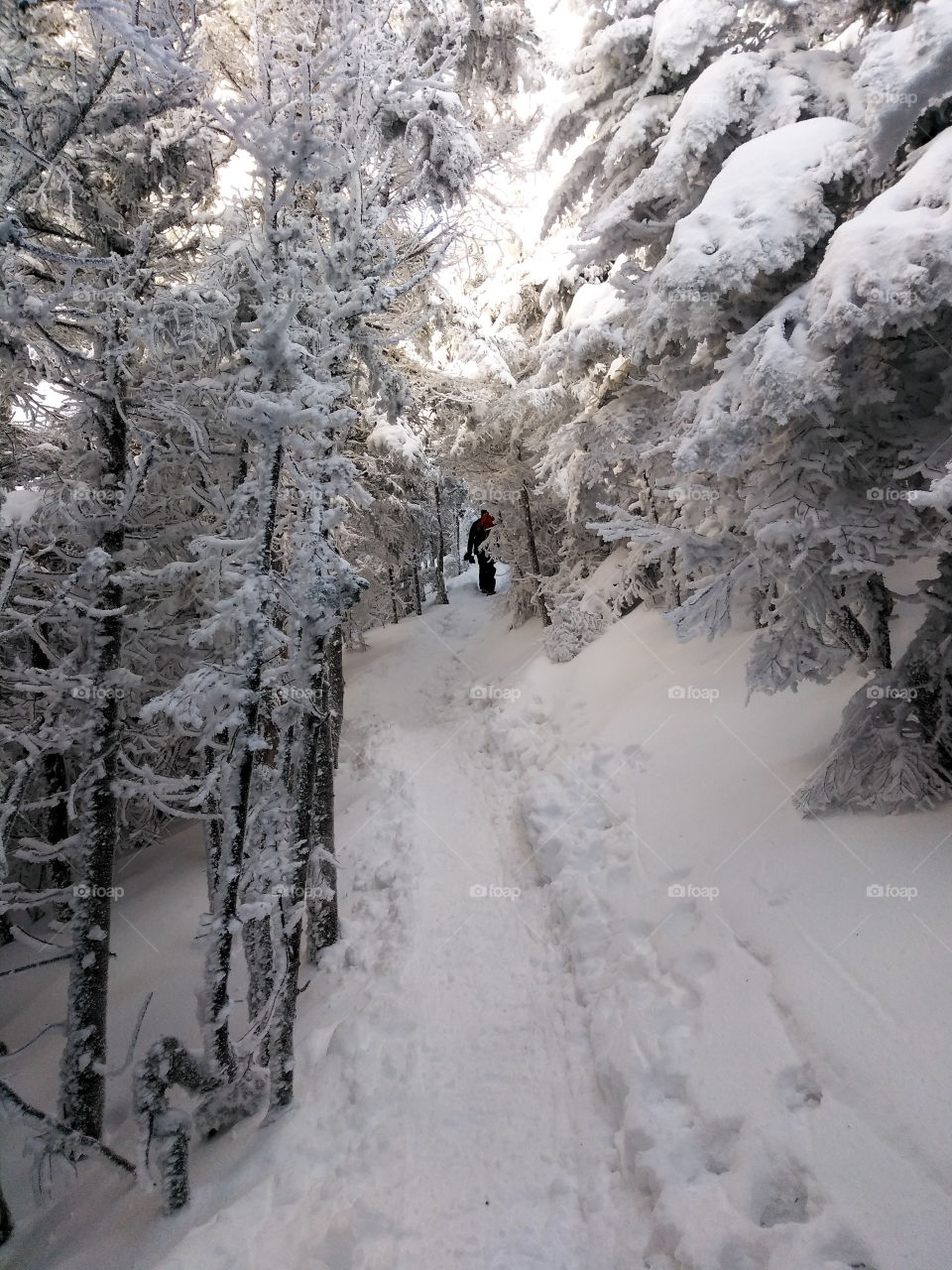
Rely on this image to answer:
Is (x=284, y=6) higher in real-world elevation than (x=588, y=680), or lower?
higher

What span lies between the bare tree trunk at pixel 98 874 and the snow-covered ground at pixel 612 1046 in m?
0.70

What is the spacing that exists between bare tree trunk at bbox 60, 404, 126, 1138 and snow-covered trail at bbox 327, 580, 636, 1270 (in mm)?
3012

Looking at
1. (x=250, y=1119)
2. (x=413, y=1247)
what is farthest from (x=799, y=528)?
(x=250, y=1119)

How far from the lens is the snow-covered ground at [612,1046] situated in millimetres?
3434

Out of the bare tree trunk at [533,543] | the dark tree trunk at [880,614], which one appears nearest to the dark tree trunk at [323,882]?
the dark tree trunk at [880,614]

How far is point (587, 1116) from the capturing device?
4.57 m

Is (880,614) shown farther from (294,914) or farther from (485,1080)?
(294,914)

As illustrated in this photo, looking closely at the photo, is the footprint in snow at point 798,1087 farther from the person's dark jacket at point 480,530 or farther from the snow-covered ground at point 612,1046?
the person's dark jacket at point 480,530

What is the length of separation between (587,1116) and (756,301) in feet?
21.1

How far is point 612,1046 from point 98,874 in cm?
509

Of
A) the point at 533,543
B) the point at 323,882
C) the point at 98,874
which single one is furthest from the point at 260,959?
the point at 533,543

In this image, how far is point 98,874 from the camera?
20.2 ft

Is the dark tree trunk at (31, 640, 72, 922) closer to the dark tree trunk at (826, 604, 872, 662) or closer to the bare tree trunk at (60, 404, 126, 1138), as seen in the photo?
the bare tree trunk at (60, 404, 126, 1138)

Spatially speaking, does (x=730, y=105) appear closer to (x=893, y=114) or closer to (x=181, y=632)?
(x=893, y=114)
